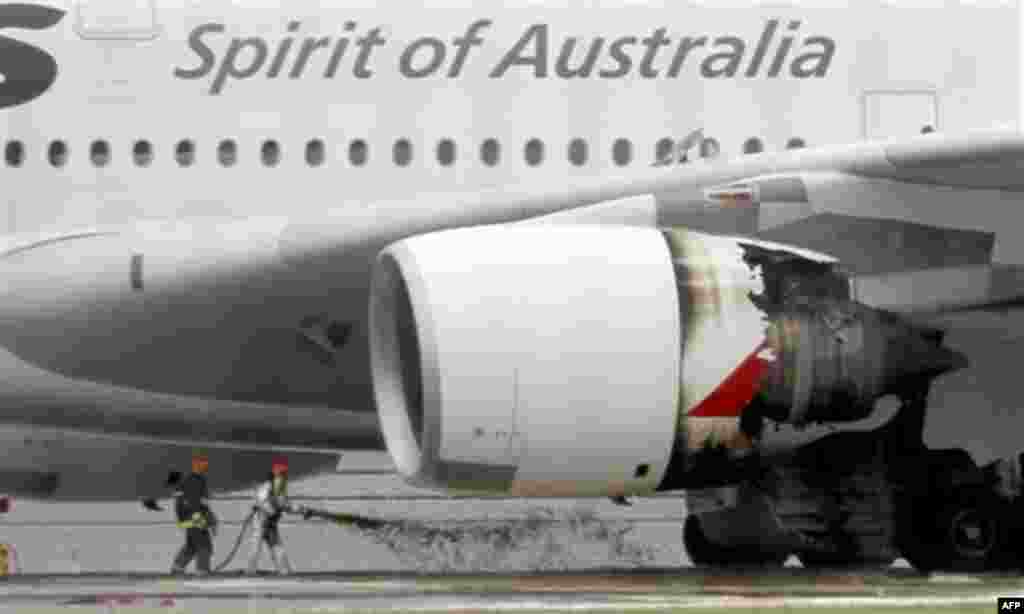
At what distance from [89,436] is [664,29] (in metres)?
4.22

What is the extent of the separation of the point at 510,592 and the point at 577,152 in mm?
3311

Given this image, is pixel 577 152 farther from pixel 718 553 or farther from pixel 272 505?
pixel 718 553

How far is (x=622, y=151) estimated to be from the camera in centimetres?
1483

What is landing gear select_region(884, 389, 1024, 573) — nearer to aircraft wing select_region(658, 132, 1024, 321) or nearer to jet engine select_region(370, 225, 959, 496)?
Result: aircraft wing select_region(658, 132, 1024, 321)

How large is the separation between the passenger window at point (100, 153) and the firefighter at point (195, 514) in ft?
6.24

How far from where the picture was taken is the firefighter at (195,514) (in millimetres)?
14961

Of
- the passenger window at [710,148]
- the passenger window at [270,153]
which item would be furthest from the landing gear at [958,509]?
the passenger window at [270,153]

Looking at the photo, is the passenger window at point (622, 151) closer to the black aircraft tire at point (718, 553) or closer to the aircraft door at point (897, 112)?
the aircraft door at point (897, 112)

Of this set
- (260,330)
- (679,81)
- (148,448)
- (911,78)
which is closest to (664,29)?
(679,81)

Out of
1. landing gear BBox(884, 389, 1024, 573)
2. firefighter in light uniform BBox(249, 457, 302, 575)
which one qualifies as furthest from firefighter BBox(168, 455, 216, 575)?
landing gear BBox(884, 389, 1024, 573)

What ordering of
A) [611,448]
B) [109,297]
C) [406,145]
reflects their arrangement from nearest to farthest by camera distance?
[611,448] → [109,297] → [406,145]

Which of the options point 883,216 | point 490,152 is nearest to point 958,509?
point 883,216

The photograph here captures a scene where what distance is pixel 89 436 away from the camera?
14789mm

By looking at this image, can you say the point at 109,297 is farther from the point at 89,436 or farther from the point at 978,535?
the point at 978,535
